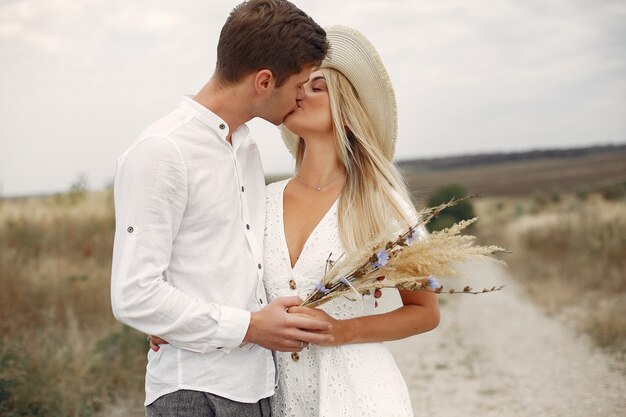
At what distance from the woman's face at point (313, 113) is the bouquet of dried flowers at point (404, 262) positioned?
85cm

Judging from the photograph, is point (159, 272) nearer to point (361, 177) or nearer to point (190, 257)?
point (190, 257)

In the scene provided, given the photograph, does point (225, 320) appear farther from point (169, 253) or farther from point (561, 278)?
point (561, 278)

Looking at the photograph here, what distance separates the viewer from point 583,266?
13.6 meters

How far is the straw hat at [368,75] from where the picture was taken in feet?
11.2

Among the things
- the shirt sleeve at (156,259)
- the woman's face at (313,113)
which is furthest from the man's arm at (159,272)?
the woman's face at (313,113)

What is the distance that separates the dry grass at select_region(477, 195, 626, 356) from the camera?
1011 cm

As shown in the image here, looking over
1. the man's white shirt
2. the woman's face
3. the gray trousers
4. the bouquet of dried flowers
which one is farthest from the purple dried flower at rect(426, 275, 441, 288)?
the woman's face

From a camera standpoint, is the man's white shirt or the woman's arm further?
the woman's arm

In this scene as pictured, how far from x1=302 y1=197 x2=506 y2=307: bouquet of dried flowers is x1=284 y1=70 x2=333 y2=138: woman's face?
0.85m

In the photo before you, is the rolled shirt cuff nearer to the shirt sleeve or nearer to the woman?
the shirt sleeve

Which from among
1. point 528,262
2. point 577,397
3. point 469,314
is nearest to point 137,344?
point 577,397

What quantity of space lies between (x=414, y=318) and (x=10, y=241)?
948 cm

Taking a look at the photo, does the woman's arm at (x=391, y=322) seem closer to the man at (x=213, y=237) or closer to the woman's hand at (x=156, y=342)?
the man at (x=213, y=237)

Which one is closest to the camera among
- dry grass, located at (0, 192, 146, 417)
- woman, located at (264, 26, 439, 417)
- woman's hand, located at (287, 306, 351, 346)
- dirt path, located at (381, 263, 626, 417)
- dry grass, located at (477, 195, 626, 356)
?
woman's hand, located at (287, 306, 351, 346)
